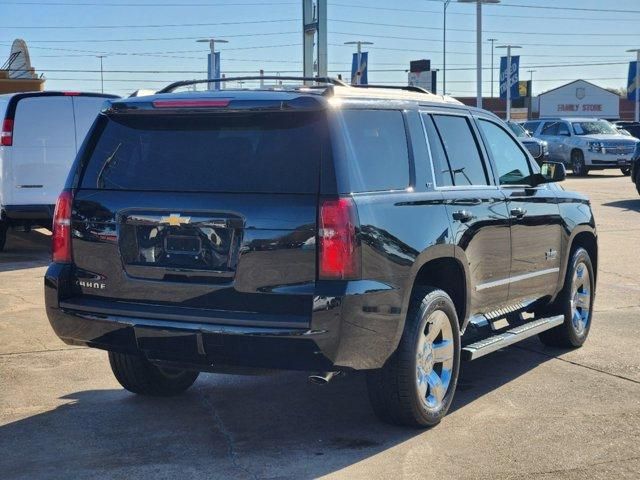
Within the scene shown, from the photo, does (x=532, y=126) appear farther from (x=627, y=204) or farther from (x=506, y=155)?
(x=506, y=155)

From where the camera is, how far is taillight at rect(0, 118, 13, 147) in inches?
504

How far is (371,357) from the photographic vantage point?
Answer: 197 inches

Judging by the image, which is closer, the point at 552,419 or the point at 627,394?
the point at 552,419

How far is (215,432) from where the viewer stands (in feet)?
18.3

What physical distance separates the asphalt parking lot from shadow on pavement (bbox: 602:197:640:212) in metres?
12.5

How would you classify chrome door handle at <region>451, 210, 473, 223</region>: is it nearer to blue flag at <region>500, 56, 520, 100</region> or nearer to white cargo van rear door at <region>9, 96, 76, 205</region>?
white cargo van rear door at <region>9, 96, 76, 205</region>

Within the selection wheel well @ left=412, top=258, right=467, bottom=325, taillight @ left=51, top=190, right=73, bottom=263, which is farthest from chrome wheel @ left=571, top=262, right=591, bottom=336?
taillight @ left=51, top=190, right=73, bottom=263

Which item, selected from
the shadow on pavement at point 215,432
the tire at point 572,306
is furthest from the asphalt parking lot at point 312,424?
the tire at point 572,306

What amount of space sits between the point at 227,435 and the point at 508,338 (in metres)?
2.06

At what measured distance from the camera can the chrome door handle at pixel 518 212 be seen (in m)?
6.64

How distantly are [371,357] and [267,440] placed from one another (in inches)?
33.3

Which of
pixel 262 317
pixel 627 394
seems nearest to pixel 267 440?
pixel 262 317

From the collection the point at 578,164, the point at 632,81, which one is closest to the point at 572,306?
the point at 578,164

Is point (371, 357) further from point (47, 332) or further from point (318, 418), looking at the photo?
point (47, 332)
